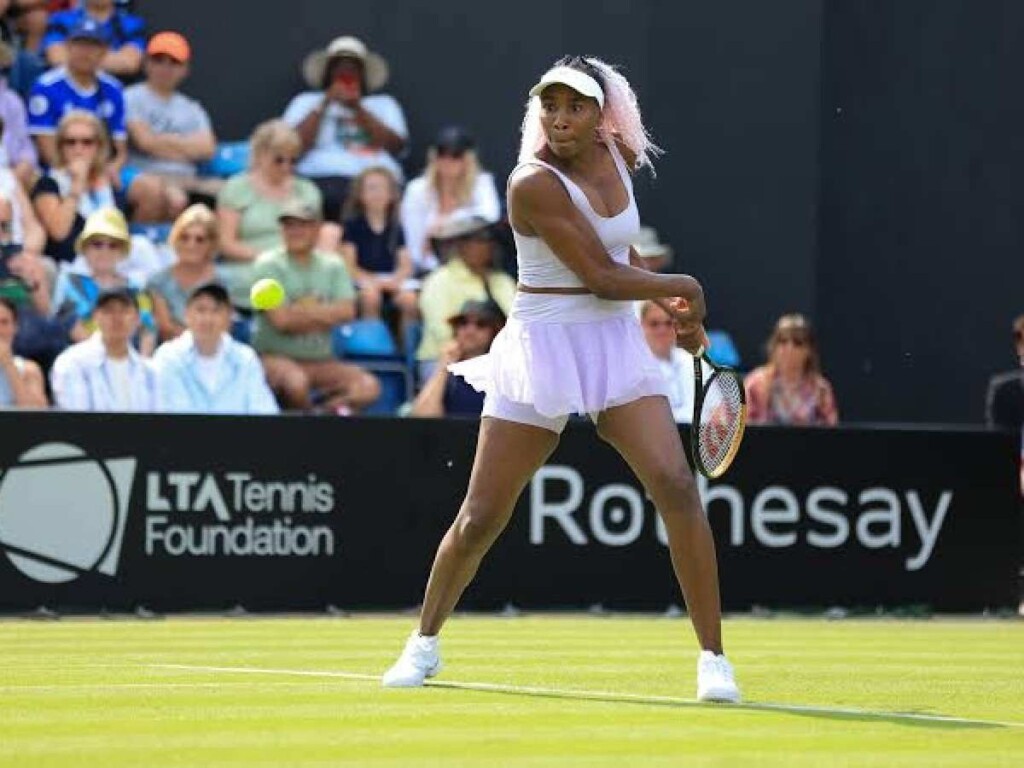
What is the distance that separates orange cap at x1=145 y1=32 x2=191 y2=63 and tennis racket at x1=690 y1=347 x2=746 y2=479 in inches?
335

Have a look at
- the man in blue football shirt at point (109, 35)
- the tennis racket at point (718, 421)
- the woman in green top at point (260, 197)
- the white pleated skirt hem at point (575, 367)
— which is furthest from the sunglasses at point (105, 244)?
the tennis racket at point (718, 421)

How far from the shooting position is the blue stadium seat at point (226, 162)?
16.1 m

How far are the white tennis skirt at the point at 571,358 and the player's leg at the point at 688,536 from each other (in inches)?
5.4

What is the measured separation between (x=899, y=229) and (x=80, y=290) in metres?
6.10

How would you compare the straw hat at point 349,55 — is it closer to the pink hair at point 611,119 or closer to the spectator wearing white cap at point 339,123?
the spectator wearing white cap at point 339,123

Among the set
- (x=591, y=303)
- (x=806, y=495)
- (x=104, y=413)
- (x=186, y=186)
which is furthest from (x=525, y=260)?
(x=186, y=186)

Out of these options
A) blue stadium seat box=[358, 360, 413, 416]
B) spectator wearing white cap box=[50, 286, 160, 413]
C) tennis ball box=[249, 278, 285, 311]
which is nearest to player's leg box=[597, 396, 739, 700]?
spectator wearing white cap box=[50, 286, 160, 413]

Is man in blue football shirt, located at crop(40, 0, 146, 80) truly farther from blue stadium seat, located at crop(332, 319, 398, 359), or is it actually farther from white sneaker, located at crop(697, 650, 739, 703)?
white sneaker, located at crop(697, 650, 739, 703)

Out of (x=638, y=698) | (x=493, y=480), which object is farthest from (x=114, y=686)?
(x=638, y=698)

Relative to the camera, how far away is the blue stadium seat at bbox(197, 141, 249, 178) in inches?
634

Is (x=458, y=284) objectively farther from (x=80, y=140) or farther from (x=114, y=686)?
(x=114, y=686)

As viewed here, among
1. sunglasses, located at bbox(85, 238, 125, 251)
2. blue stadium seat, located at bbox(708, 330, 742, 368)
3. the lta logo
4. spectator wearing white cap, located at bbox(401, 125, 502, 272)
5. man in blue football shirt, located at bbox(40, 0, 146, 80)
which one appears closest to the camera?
the lta logo

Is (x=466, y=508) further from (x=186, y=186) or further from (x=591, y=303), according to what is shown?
(x=186, y=186)

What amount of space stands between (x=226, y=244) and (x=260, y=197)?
0.37 metres
